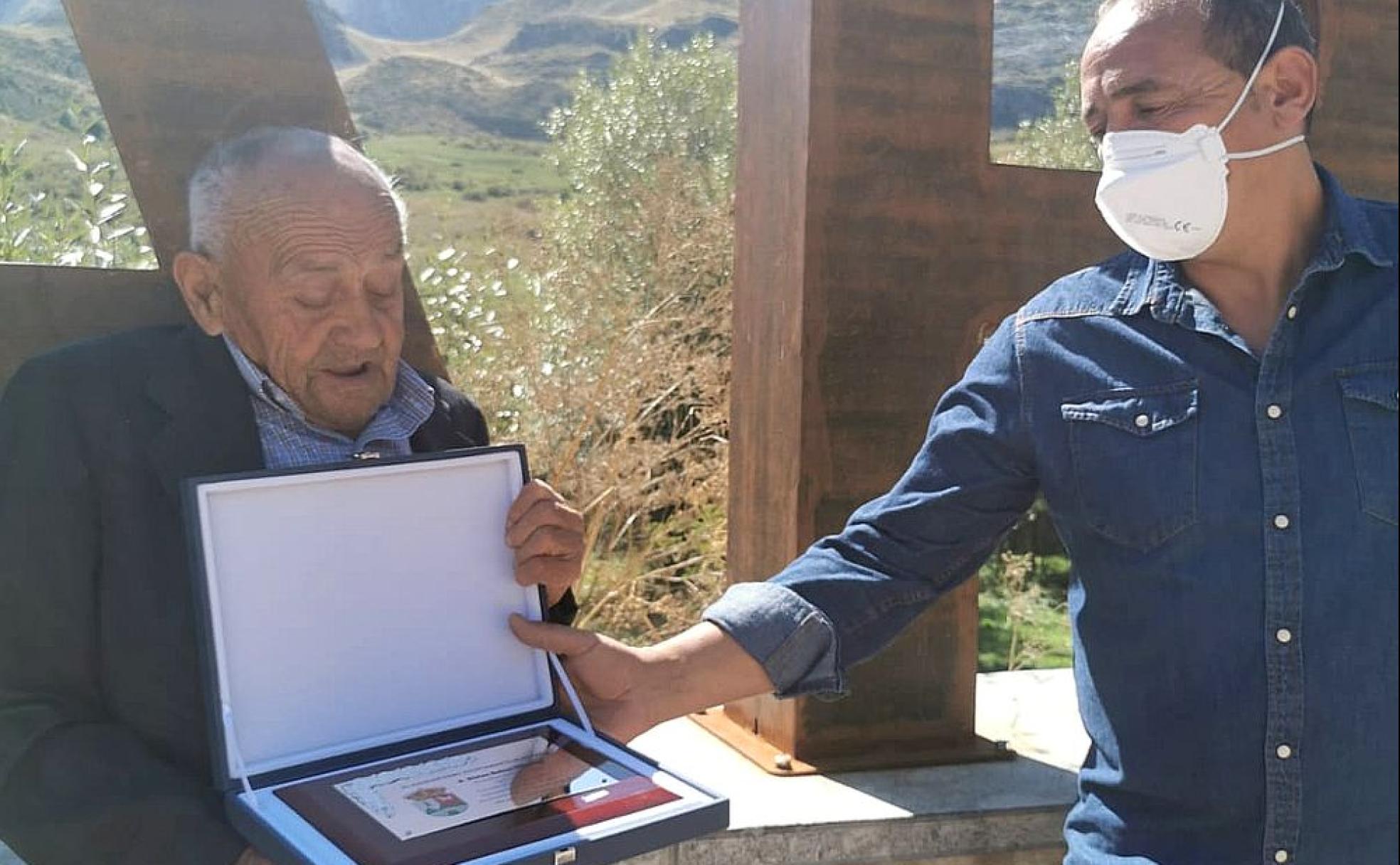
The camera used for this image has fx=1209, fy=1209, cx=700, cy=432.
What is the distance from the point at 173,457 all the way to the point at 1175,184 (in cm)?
152

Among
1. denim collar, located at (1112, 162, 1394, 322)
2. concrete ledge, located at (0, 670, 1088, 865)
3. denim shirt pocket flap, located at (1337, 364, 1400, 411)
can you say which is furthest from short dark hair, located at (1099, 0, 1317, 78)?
concrete ledge, located at (0, 670, 1088, 865)

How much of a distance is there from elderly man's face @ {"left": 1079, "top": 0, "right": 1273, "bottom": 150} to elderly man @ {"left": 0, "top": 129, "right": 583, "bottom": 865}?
1048 millimetres

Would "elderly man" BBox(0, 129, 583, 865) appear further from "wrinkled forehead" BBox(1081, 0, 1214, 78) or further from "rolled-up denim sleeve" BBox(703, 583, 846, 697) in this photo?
"wrinkled forehead" BBox(1081, 0, 1214, 78)

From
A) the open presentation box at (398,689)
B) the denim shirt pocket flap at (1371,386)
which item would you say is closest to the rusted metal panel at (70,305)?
the open presentation box at (398,689)

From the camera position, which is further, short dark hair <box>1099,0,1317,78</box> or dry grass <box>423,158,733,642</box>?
dry grass <box>423,158,733,642</box>

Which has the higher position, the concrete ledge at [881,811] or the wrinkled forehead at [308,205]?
the wrinkled forehead at [308,205]

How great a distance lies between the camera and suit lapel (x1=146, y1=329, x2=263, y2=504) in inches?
71.3

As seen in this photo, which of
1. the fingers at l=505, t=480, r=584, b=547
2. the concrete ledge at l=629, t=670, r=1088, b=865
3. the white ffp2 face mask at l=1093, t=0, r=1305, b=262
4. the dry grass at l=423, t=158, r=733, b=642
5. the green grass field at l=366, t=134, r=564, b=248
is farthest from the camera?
the green grass field at l=366, t=134, r=564, b=248

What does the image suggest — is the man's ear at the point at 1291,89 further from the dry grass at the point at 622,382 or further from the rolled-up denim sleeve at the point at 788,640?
the dry grass at the point at 622,382

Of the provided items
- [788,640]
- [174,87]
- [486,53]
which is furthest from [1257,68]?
[486,53]

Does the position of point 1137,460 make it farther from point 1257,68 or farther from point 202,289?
point 202,289

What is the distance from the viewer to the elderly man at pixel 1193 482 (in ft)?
5.15

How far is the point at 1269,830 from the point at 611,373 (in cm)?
304

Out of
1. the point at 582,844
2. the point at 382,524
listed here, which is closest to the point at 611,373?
the point at 382,524
